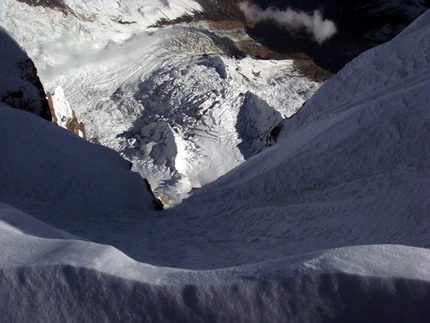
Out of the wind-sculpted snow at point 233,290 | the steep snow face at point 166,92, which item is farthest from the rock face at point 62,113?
the wind-sculpted snow at point 233,290

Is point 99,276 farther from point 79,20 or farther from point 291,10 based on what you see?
point 291,10

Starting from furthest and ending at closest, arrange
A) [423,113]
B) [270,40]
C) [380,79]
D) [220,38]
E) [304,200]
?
[270,40], [220,38], [380,79], [304,200], [423,113]

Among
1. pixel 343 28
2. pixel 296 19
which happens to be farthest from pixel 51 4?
pixel 343 28

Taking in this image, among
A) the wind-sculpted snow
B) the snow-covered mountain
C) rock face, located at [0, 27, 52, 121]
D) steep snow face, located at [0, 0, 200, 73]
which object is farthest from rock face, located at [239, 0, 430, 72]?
the wind-sculpted snow

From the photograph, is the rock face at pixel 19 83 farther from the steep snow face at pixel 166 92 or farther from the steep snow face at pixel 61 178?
the steep snow face at pixel 166 92

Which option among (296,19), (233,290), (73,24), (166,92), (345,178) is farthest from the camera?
(296,19)

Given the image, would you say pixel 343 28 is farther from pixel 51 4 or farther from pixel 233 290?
pixel 233 290

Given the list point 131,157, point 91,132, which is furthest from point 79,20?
point 131,157
